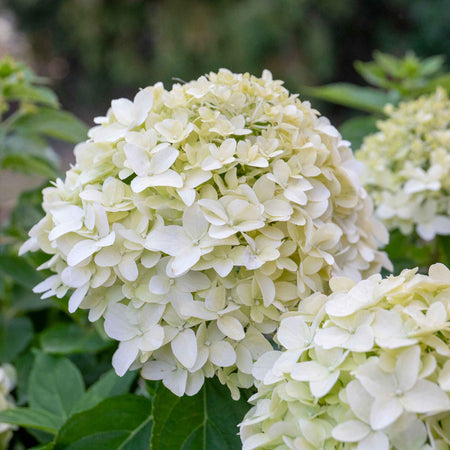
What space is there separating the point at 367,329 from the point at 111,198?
0.87 ft

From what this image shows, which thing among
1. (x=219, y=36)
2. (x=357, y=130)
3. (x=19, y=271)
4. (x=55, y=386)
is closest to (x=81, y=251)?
(x=55, y=386)

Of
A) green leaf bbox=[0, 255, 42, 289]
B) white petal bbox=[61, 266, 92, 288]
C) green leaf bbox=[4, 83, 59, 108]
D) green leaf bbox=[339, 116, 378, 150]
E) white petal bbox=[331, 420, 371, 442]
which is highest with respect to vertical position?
green leaf bbox=[4, 83, 59, 108]

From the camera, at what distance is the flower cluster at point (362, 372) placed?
0.39 metres

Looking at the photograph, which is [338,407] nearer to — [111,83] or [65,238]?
[65,238]

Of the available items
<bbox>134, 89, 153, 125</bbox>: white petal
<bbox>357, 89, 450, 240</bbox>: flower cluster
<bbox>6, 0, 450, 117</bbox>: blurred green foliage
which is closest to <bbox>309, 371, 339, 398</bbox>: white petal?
<bbox>134, 89, 153, 125</bbox>: white petal

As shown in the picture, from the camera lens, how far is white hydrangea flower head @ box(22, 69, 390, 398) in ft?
1.75

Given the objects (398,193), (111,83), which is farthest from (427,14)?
(398,193)

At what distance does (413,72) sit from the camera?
1.39 metres

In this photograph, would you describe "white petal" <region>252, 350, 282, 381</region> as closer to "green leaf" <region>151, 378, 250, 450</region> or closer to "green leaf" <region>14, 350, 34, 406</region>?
"green leaf" <region>151, 378, 250, 450</region>

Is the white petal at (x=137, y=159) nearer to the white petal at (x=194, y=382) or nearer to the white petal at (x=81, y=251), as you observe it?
the white petal at (x=81, y=251)

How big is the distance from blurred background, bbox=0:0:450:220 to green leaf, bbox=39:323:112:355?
3.75m

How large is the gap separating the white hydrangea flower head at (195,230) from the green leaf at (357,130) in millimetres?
717

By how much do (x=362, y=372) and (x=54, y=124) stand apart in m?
0.85

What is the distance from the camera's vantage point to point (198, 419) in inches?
23.2
